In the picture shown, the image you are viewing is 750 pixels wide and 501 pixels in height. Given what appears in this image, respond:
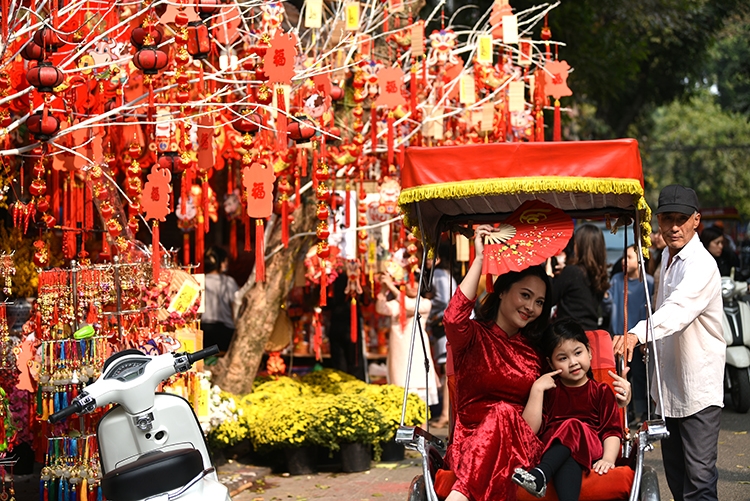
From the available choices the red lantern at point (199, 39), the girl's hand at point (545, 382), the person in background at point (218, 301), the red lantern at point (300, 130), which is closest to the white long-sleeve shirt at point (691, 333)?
the girl's hand at point (545, 382)

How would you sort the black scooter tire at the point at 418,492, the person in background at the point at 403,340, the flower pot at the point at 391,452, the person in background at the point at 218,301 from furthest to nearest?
the person in background at the point at 218,301, the person in background at the point at 403,340, the flower pot at the point at 391,452, the black scooter tire at the point at 418,492

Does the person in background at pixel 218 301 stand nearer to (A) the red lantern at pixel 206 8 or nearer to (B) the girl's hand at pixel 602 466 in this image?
(A) the red lantern at pixel 206 8

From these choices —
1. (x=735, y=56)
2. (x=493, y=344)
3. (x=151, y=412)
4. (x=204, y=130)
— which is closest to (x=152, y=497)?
(x=151, y=412)

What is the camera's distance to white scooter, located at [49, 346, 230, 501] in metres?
4.04

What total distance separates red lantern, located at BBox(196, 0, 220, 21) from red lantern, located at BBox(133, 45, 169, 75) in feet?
1.29

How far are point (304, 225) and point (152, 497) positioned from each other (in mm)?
5240

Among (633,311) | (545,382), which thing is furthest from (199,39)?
(633,311)

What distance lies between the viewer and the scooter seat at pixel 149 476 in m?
4.02

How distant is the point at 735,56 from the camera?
40031 millimetres

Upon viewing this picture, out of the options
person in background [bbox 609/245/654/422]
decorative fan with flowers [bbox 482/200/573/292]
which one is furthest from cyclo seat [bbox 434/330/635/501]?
person in background [bbox 609/245/654/422]

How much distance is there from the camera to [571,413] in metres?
4.83

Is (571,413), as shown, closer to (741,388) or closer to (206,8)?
(206,8)

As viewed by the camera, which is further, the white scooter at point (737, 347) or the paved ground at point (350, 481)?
the white scooter at point (737, 347)

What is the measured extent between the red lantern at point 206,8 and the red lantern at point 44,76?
3.09 feet
